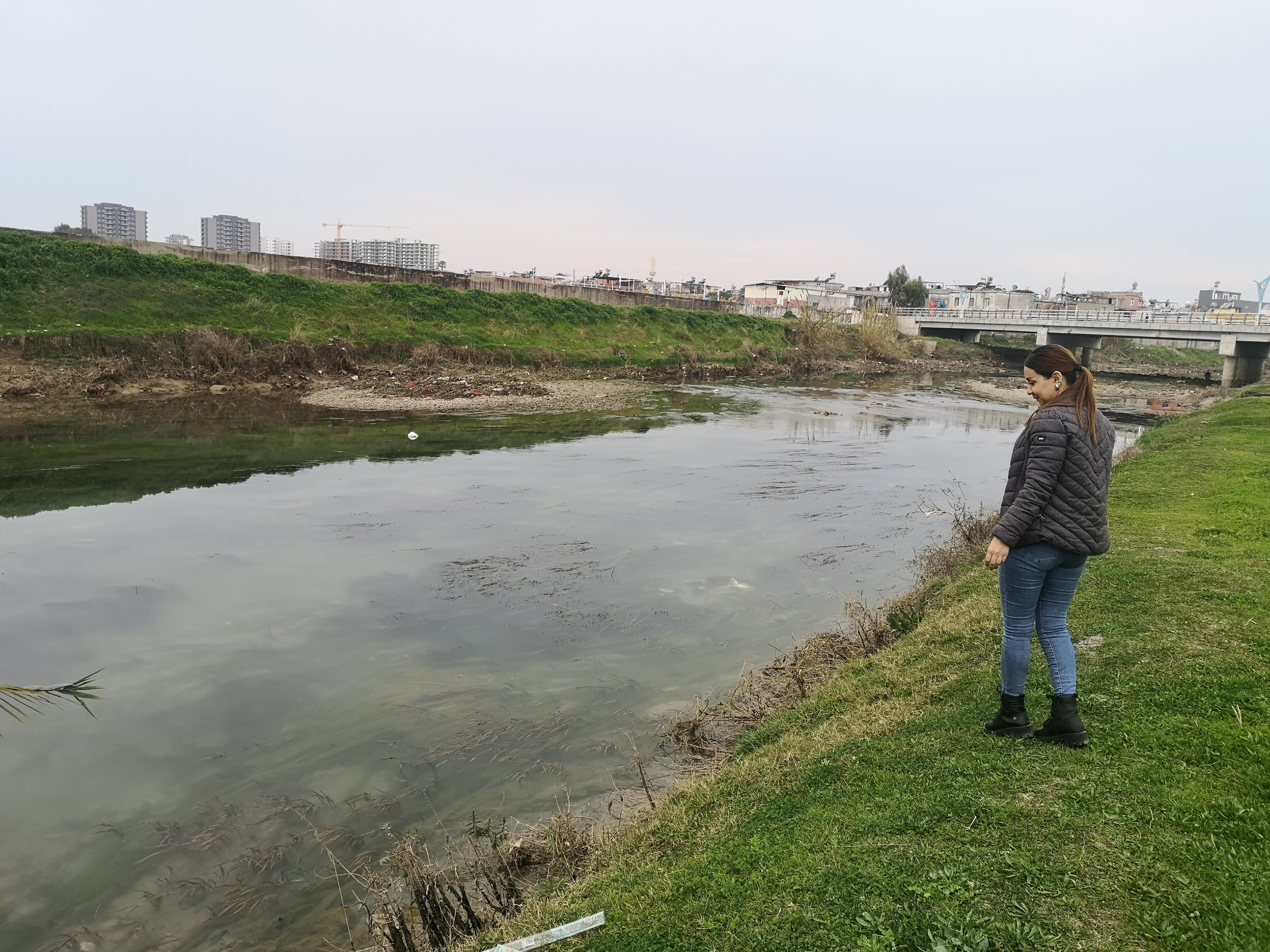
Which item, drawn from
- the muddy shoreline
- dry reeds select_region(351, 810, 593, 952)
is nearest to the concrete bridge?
the muddy shoreline

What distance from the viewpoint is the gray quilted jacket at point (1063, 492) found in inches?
177

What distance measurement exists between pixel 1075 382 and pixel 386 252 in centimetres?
18353

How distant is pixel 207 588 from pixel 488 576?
374 cm

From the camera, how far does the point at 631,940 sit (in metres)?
3.79

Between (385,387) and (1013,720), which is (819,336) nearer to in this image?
(385,387)

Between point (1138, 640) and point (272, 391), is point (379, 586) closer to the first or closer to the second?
point (1138, 640)

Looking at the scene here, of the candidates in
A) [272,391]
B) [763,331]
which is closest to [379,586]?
[272,391]

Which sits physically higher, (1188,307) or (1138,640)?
(1188,307)

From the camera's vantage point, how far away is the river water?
226 inches

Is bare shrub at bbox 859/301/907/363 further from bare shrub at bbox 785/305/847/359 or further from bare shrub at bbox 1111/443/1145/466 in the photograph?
bare shrub at bbox 1111/443/1145/466

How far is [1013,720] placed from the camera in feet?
16.4

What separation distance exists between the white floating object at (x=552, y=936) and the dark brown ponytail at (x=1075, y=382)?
3.68 meters

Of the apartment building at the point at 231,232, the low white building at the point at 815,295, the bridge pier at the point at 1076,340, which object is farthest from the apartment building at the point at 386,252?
the bridge pier at the point at 1076,340

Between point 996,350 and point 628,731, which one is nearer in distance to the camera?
point 628,731
